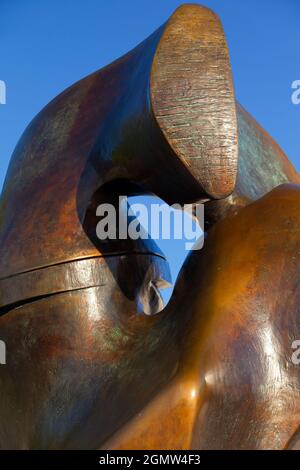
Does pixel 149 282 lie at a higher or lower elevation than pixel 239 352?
higher

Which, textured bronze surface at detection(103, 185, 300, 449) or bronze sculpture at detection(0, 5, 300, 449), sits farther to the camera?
bronze sculpture at detection(0, 5, 300, 449)

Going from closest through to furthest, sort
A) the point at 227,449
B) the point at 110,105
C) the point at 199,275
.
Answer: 1. the point at 227,449
2. the point at 199,275
3. the point at 110,105

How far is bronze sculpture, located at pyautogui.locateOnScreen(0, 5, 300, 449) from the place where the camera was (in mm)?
3783

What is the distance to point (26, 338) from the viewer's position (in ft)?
14.5

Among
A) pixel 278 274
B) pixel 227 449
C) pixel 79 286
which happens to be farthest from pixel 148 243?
pixel 227 449

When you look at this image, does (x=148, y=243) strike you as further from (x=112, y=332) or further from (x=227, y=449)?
(x=227, y=449)

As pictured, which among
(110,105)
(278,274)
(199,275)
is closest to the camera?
(278,274)

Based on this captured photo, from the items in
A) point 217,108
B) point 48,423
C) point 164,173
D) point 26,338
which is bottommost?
point 48,423

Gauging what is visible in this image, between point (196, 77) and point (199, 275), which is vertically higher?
point (196, 77)

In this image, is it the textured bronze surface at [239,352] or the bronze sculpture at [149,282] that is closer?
the textured bronze surface at [239,352]

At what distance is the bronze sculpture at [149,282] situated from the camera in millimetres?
3783

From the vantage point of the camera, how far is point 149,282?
489 centimetres

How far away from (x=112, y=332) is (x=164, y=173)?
0.89 m

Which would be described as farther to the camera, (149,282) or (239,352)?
(149,282)
